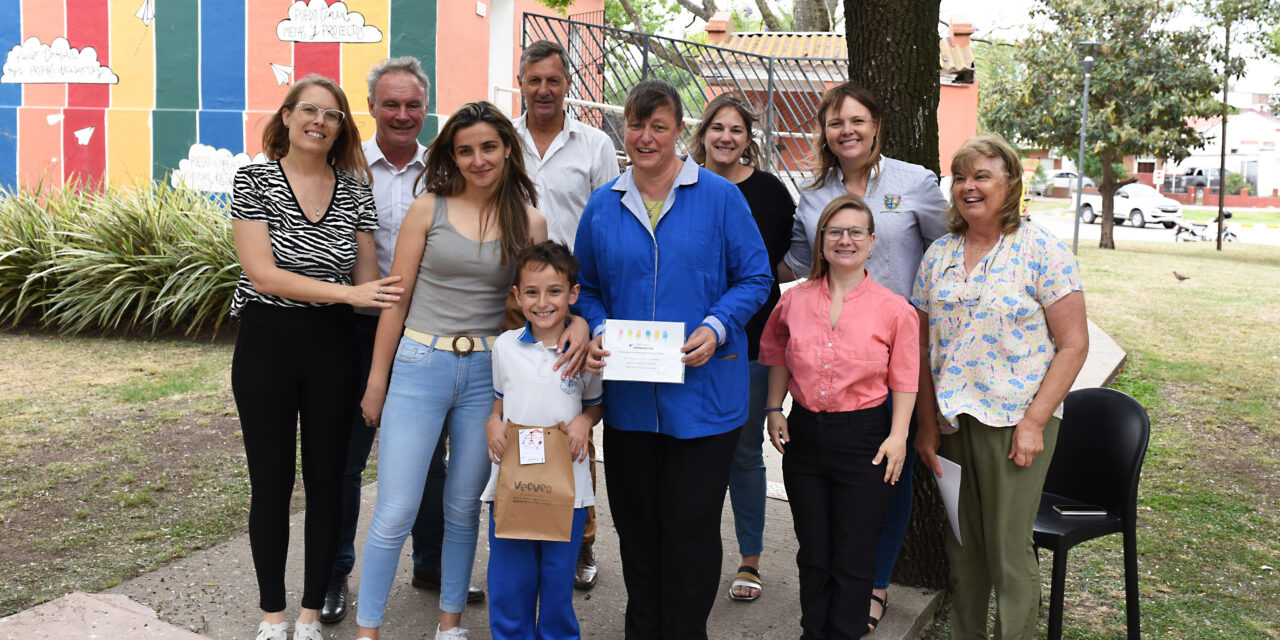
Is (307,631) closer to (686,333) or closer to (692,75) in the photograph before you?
(686,333)

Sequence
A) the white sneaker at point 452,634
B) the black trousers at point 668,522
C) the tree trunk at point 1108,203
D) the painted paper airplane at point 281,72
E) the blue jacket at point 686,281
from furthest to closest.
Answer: the tree trunk at point 1108,203 < the painted paper airplane at point 281,72 < the white sneaker at point 452,634 < the black trousers at point 668,522 < the blue jacket at point 686,281

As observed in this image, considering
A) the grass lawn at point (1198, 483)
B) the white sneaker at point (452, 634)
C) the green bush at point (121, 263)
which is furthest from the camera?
the green bush at point (121, 263)

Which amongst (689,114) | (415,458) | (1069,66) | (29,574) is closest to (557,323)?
(415,458)

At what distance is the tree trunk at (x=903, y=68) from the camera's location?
13.1ft

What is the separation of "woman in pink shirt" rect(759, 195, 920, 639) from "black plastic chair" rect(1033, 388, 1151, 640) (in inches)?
27.2

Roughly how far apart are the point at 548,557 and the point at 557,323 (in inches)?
30.5

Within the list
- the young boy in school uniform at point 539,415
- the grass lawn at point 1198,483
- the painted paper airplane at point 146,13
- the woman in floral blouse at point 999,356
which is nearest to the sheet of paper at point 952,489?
the woman in floral blouse at point 999,356

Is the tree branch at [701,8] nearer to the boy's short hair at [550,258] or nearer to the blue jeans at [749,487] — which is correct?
the blue jeans at [749,487]

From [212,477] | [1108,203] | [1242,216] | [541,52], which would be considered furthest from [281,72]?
[1242,216]

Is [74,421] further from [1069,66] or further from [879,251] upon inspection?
[1069,66]

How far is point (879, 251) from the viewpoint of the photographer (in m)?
3.51

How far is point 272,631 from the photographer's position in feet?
11.4

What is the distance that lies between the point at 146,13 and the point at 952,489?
487 inches

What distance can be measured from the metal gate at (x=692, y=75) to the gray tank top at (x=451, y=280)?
278 inches
